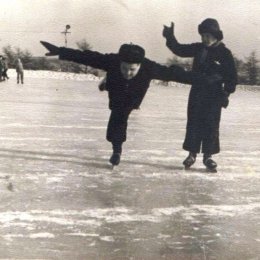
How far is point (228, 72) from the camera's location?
6.66 m

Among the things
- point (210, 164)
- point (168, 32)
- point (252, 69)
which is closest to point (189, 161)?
point (210, 164)

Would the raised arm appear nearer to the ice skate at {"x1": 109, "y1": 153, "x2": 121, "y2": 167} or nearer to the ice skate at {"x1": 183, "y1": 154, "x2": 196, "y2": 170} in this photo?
the ice skate at {"x1": 183, "y1": 154, "x2": 196, "y2": 170}

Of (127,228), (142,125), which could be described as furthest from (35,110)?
(127,228)

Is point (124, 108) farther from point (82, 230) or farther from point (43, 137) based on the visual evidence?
point (43, 137)

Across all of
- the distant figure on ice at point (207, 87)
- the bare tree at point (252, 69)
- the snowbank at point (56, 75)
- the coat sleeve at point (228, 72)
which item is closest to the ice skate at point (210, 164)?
the distant figure on ice at point (207, 87)

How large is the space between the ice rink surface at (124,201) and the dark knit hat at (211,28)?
5.02 ft

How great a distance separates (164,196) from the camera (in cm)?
551

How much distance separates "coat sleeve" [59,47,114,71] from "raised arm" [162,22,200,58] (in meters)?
0.87

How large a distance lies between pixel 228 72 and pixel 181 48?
0.60m

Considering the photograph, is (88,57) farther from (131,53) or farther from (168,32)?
(168,32)

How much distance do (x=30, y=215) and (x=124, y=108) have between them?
89.3 inches

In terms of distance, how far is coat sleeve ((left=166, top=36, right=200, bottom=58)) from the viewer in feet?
22.2

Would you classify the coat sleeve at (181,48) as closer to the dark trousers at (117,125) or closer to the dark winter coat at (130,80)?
the dark winter coat at (130,80)

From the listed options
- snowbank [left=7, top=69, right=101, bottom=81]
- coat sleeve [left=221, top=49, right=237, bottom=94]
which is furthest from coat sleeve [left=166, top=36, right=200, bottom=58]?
snowbank [left=7, top=69, right=101, bottom=81]
